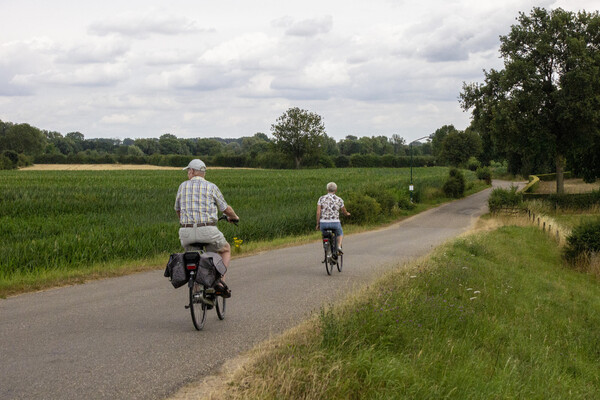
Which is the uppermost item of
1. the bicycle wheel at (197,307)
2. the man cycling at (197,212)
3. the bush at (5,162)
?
the bush at (5,162)

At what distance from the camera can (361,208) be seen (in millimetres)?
29859

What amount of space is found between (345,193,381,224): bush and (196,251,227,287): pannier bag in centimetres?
2230

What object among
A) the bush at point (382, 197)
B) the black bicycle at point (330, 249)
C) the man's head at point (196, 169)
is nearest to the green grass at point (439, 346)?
the black bicycle at point (330, 249)

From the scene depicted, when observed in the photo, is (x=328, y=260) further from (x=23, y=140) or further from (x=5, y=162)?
(x=23, y=140)

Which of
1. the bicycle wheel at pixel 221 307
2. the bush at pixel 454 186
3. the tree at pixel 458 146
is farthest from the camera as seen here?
the tree at pixel 458 146

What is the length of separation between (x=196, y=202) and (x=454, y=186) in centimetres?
4908

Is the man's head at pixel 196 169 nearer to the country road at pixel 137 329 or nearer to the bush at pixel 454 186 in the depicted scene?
the country road at pixel 137 329

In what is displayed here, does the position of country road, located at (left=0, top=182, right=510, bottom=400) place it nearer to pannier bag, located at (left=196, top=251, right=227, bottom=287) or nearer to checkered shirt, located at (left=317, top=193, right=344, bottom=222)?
pannier bag, located at (left=196, top=251, right=227, bottom=287)

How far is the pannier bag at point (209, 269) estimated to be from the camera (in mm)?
7254

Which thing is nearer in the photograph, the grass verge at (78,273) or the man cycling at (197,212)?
the man cycling at (197,212)

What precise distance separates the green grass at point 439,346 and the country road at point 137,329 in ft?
2.74

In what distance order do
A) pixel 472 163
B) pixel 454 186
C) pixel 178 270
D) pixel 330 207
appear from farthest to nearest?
1. pixel 472 163
2. pixel 454 186
3. pixel 330 207
4. pixel 178 270

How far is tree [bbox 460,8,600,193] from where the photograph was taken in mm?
39188

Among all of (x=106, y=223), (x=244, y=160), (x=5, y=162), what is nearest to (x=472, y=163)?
(x=244, y=160)
